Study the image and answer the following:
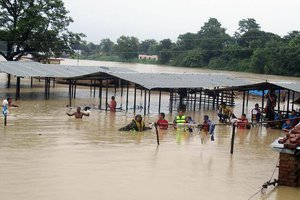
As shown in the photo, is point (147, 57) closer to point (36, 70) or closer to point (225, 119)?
point (36, 70)

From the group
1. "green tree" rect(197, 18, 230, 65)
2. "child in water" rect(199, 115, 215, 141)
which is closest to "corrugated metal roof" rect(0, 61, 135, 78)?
"child in water" rect(199, 115, 215, 141)

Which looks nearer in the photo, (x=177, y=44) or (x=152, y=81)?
(x=152, y=81)

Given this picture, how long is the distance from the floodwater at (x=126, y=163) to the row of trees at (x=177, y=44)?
62.7 feet

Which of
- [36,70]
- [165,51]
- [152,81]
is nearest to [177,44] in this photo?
[165,51]

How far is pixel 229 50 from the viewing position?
53500 millimetres

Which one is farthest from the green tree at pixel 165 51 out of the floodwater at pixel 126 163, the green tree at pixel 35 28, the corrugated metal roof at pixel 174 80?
the floodwater at pixel 126 163

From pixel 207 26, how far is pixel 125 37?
42.2 ft

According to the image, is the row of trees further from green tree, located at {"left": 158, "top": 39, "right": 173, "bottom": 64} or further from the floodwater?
the floodwater

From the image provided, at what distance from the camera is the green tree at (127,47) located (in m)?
71.5

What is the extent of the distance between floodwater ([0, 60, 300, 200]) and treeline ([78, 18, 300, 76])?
100 feet

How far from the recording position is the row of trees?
1396 inches

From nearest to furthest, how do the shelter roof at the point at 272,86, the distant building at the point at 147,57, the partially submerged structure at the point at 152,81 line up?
the shelter roof at the point at 272,86, the partially submerged structure at the point at 152,81, the distant building at the point at 147,57

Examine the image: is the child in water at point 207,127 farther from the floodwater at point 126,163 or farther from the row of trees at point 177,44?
the row of trees at point 177,44

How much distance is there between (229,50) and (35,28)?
25520 mm
